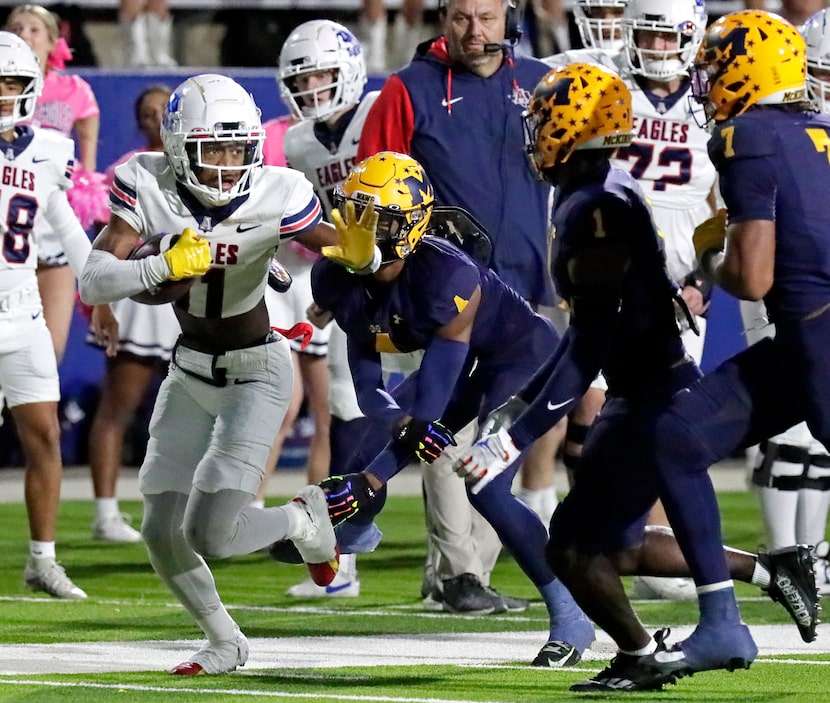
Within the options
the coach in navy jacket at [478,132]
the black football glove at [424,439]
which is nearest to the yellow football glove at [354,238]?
the black football glove at [424,439]

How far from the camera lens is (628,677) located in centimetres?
457

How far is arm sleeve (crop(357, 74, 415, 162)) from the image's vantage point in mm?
6598

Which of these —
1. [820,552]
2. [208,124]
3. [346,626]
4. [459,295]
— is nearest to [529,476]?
[820,552]

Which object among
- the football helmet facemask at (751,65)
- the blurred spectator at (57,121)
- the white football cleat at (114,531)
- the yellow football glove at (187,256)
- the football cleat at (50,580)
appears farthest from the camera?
the white football cleat at (114,531)

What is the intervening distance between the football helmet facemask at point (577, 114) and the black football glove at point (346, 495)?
41.6 inches

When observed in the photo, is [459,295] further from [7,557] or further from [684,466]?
[7,557]

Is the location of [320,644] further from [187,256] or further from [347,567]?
[187,256]

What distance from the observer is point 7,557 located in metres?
8.02

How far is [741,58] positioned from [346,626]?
2.54 metres

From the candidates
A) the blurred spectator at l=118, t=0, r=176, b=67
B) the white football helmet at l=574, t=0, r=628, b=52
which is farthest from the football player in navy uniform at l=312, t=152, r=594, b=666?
the blurred spectator at l=118, t=0, r=176, b=67

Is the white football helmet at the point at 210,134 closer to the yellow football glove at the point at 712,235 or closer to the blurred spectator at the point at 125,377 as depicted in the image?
the yellow football glove at the point at 712,235

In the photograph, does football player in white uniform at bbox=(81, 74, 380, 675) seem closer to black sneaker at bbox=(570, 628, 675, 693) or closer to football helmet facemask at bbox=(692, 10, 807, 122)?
black sneaker at bbox=(570, 628, 675, 693)

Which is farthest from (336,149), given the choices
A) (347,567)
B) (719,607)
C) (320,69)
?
(719,607)

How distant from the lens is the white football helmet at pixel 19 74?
22.3 ft
